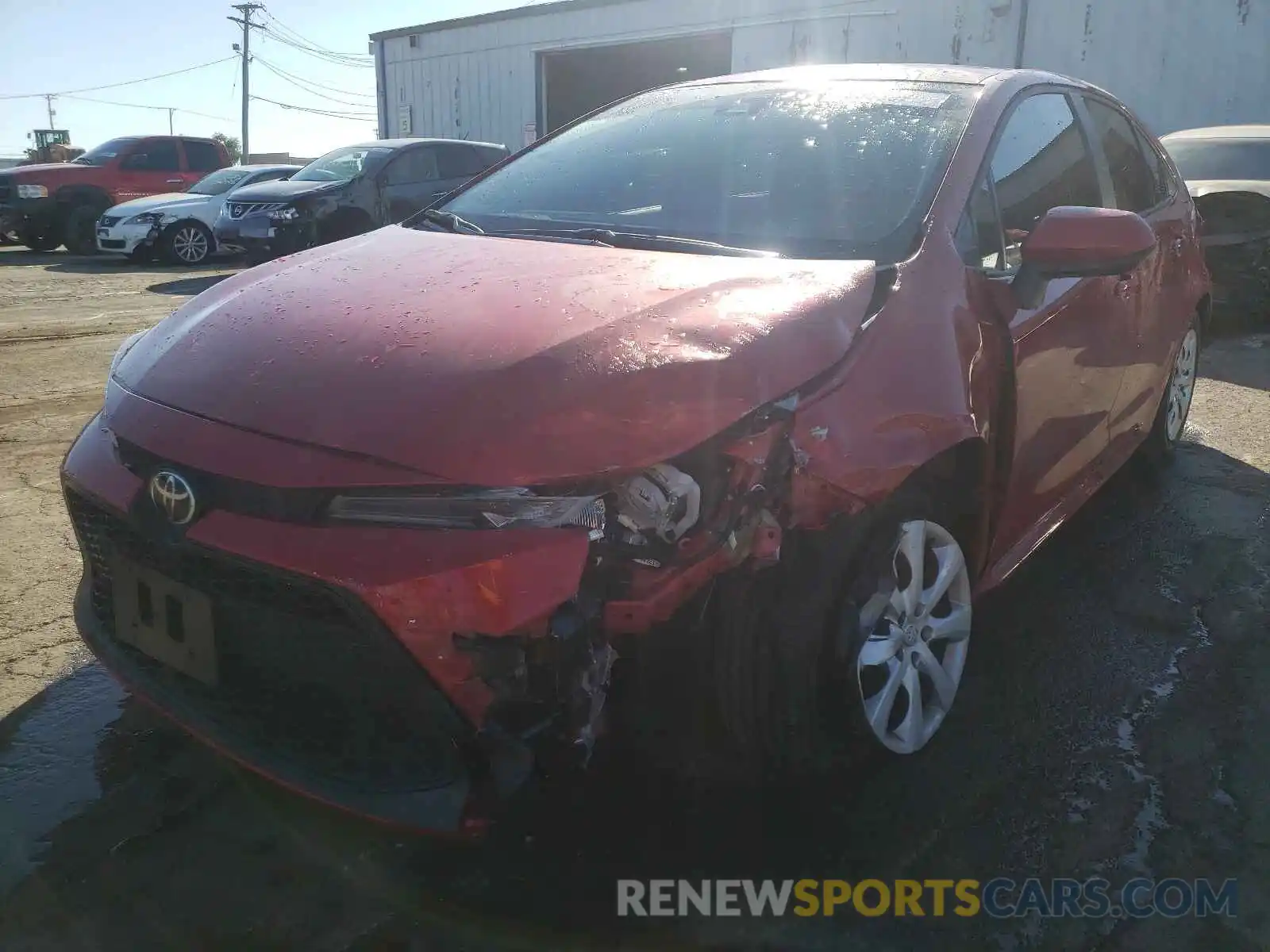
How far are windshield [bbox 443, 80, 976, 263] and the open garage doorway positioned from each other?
17.2 meters

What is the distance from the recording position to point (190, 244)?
13289 millimetres

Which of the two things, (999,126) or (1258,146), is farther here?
(1258,146)

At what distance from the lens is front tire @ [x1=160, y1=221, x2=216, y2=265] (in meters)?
13.1

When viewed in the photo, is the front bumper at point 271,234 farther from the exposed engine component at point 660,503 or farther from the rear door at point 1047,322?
the exposed engine component at point 660,503

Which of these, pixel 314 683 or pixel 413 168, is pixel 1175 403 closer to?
pixel 314 683

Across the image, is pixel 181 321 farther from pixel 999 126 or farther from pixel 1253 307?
pixel 1253 307

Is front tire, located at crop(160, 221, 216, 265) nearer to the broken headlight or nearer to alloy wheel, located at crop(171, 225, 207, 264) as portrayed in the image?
alloy wheel, located at crop(171, 225, 207, 264)

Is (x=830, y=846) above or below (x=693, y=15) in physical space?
below

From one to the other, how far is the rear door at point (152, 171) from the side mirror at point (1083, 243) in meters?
15.6

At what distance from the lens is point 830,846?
211 centimetres

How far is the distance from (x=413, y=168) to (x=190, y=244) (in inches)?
156

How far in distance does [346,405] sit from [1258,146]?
8.71 m

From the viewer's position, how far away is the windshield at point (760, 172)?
2.49m

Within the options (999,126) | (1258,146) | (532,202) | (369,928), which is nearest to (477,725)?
(369,928)
